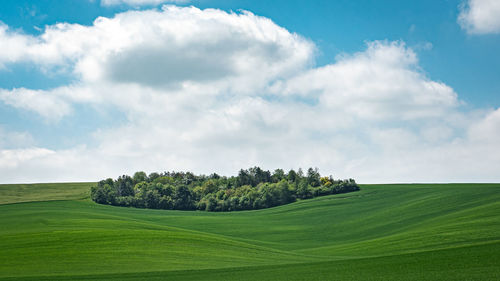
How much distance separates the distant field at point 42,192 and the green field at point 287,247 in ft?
101

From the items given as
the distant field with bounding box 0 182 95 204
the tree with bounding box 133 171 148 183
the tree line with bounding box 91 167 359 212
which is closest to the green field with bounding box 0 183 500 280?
the tree line with bounding box 91 167 359 212

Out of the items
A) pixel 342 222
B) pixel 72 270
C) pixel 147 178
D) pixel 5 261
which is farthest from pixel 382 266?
pixel 147 178

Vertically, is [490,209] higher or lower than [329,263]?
higher

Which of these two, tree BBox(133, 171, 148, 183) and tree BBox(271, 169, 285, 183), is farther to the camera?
tree BBox(133, 171, 148, 183)

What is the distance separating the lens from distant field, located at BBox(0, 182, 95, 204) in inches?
3150

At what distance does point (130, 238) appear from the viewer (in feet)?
104

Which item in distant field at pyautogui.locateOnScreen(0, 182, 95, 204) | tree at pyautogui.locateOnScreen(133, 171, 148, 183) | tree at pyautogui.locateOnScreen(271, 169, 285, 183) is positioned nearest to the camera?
distant field at pyautogui.locateOnScreen(0, 182, 95, 204)

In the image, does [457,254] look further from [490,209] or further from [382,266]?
[490,209]

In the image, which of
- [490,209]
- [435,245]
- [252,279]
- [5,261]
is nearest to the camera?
[252,279]

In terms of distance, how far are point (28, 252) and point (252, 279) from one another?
16342 mm

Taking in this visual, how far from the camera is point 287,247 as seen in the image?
3900cm

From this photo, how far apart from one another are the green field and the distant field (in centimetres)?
3079

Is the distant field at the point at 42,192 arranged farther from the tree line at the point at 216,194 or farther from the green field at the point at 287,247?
the green field at the point at 287,247

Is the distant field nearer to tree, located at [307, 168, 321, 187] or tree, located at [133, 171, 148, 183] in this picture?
tree, located at [133, 171, 148, 183]
